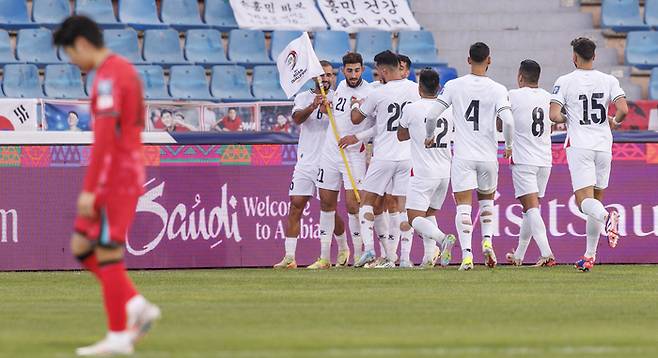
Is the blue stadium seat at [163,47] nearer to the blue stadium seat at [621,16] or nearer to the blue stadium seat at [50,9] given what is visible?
the blue stadium seat at [50,9]

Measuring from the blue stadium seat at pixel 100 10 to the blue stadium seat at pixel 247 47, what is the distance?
1839mm

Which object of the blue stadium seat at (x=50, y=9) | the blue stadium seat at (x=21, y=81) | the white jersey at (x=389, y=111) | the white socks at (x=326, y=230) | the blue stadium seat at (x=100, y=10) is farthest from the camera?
the blue stadium seat at (x=100, y=10)

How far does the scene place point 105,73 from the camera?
7957 mm

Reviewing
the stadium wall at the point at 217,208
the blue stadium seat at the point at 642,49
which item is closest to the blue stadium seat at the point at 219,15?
the blue stadium seat at the point at 642,49

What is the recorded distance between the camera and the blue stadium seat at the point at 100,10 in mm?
24000

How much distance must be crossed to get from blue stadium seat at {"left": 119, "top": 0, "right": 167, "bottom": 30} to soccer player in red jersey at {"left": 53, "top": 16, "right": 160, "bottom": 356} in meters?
16.4

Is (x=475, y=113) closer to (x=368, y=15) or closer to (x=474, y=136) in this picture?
(x=474, y=136)

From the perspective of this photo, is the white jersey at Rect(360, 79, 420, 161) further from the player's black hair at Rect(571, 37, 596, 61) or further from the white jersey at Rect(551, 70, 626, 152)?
the player's black hair at Rect(571, 37, 596, 61)

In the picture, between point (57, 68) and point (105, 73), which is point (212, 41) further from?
point (105, 73)

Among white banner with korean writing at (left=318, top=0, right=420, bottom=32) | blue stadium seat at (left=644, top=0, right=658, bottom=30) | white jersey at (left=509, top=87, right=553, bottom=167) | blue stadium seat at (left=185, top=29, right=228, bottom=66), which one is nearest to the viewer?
white jersey at (left=509, top=87, right=553, bottom=167)

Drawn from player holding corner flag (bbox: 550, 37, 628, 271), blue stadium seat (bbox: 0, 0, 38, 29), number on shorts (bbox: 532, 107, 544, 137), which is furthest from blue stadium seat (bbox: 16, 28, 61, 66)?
player holding corner flag (bbox: 550, 37, 628, 271)

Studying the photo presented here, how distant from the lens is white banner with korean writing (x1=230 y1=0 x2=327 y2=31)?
24828 millimetres

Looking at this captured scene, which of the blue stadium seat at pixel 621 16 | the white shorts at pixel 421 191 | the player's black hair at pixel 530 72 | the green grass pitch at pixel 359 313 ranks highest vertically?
the blue stadium seat at pixel 621 16

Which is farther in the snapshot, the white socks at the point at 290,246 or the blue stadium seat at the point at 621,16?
the blue stadium seat at the point at 621,16
